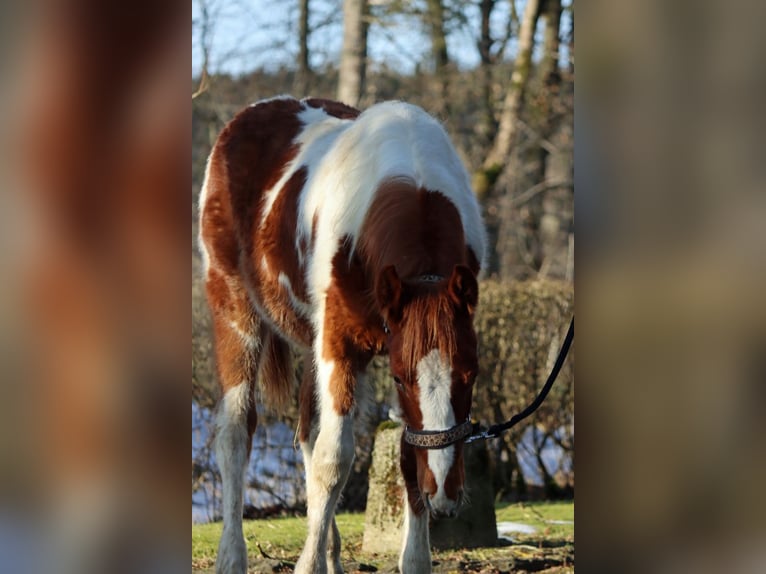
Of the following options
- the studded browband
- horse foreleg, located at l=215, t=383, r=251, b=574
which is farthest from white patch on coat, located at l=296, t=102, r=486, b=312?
horse foreleg, located at l=215, t=383, r=251, b=574

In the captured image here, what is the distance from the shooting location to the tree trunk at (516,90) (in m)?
12.0

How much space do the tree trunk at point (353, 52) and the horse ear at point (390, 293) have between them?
7100 mm

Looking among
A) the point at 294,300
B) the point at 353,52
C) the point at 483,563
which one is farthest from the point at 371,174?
the point at 353,52

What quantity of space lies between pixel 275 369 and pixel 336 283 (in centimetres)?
136

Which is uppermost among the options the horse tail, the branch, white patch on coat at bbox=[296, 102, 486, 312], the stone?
the branch

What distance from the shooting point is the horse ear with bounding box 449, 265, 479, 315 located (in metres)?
3.67

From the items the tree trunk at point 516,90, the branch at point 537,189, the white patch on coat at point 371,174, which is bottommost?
the white patch on coat at point 371,174

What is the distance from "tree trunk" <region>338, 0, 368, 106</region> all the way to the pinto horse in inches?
207

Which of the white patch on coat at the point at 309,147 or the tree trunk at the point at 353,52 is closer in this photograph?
the white patch on coat at the point at 309,147
